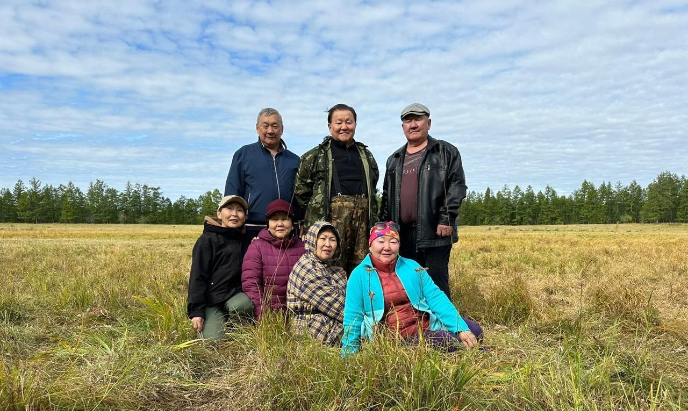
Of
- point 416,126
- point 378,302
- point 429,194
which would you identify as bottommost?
point 378,302

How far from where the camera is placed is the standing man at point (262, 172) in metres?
4.85

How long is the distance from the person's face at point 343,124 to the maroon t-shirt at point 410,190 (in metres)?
0.76

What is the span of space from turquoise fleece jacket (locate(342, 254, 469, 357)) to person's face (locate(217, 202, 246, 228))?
1.66m

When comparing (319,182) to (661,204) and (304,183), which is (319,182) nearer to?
(304,183)

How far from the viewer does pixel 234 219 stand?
14.9 ft

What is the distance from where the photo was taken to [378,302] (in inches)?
136

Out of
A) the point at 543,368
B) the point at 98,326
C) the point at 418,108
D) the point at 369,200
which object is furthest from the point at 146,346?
the point at 418,108

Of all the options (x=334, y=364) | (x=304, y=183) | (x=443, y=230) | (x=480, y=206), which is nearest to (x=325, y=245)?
(x=304, y=183)

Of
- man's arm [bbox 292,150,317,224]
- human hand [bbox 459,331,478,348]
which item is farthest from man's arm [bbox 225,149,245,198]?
human hand [bbox 459,331,478,348]

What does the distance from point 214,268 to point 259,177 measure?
1.18 meters

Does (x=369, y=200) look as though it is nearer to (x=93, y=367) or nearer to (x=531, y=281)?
(x=93, y=367)

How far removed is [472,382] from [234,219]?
303 cm

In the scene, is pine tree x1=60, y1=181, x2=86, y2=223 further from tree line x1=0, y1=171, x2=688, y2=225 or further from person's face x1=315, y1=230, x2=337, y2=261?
person's face x1=315, y1=230, x2=337, y2=261

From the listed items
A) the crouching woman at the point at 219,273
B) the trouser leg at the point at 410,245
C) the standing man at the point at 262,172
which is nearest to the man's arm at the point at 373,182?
the trouser leg at the point at 410,245
